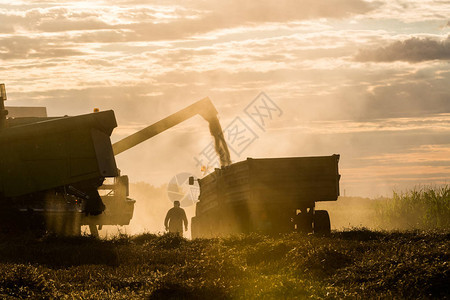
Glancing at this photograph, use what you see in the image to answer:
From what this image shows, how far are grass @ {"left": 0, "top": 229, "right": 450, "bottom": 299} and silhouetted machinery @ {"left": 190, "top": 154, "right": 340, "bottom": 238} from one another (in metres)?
2.54

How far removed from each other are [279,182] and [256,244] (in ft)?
16.5

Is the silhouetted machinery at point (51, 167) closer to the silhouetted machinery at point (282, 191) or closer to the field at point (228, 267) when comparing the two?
the field at point (228, 267)

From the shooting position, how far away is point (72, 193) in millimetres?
21328

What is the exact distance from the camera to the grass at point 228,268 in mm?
11789

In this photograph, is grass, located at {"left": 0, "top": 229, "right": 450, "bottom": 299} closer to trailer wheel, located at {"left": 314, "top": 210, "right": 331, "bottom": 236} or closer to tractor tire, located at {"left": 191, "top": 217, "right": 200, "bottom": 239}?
trailer wheel, located at {"left": 314, "top": 210, "right": 331, "bottom": 236}

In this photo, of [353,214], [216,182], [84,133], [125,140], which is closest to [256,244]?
[84,133]

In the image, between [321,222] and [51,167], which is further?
[321,222]

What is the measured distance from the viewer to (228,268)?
46.7ft

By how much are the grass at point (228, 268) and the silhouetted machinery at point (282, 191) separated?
2.54 meters

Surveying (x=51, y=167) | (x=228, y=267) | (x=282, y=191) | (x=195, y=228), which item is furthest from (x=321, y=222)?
(x=228, y=267)

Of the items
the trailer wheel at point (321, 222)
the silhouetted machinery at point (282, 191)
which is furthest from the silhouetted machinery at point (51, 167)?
the trailer wheel at point (321, 222)

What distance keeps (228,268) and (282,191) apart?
897cm

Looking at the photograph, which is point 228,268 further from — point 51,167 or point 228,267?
point 51,167

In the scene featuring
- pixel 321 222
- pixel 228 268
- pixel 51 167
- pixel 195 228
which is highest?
pixel 51 167
